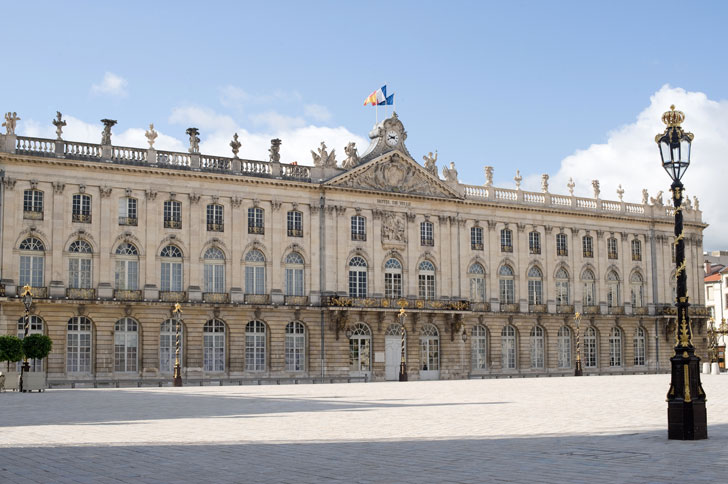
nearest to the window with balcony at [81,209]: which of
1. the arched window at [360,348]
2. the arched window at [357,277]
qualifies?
the arched window at [357,277]

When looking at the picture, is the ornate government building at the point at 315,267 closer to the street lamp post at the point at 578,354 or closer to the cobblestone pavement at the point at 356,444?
the street lamp post at the point at 578,354

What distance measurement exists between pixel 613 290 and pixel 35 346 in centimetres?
4142

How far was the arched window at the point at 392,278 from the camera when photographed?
57.6m

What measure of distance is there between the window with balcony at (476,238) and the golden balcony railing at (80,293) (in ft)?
79.5

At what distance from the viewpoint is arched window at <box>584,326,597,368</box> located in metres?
64.9

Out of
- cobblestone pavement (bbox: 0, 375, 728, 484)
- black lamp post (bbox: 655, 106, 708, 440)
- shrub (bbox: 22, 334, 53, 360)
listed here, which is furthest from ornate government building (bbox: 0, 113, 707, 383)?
black lamp post (bbox: 655, 106, 708, 440)

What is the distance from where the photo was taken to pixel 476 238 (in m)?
61.6

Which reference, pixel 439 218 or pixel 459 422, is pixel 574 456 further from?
pixel 439 218

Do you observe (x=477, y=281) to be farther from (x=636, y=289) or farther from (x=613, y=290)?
(x=636, y=289)

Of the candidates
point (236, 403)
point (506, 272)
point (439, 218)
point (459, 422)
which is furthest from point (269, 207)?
point (459, 422)

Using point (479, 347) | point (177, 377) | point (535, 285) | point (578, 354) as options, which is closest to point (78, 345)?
point (177, 377)

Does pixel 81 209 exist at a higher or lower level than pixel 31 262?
higher

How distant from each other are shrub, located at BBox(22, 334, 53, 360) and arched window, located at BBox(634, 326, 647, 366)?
42162 mm

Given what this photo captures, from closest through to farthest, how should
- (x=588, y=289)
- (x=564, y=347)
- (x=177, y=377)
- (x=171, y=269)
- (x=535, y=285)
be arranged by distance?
1. (x=177, y=377)
2. (x=171, y=269)
3. (x=535, y=285)
4. (x=564, y=347)
5. (x=588, y=289)
